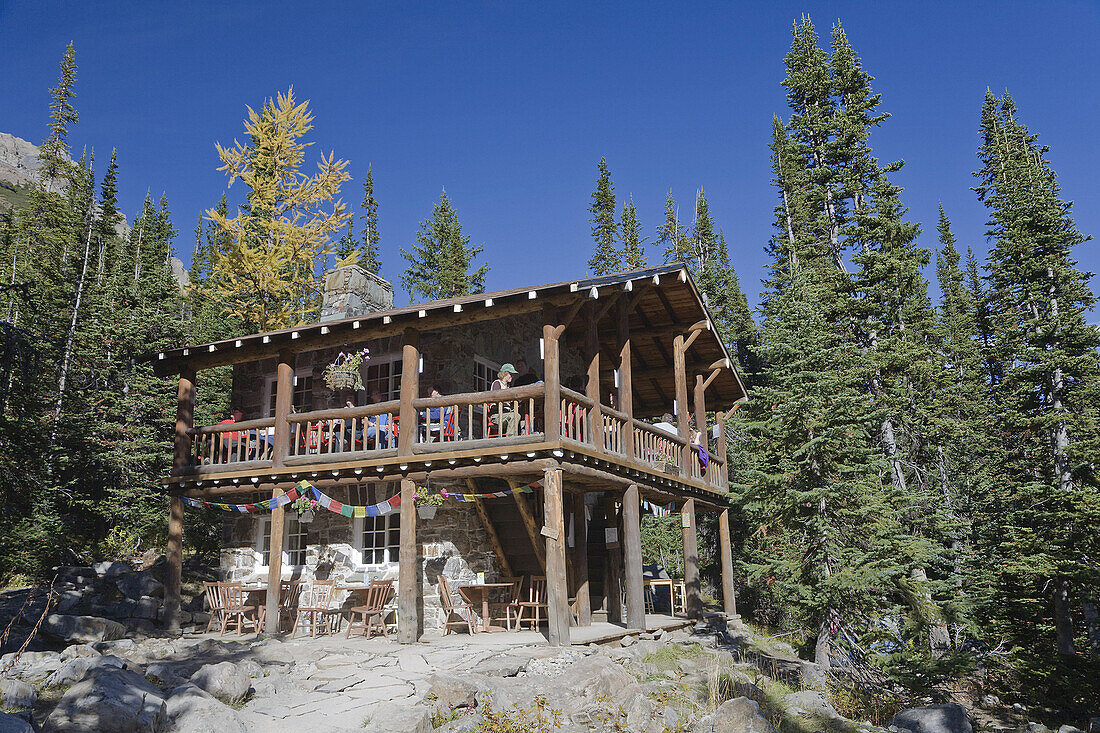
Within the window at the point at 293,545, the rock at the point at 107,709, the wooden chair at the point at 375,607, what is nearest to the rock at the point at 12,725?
the rock at the point at 107,709

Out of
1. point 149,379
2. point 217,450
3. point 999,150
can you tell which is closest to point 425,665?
point 217,450

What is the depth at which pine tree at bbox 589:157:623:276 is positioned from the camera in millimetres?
40344

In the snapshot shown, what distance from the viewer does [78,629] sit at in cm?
1294

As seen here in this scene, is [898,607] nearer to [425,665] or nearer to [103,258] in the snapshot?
[425,665]

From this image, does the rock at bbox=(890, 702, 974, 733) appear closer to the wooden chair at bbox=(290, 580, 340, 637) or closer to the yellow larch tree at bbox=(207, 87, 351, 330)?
the wooden chair at bbox=(290, 580, 340, 637)

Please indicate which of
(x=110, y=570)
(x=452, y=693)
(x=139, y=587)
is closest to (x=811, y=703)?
(x=452, y=693)

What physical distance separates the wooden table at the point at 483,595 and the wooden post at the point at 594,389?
10.3ft

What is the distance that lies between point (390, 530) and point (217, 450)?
4482mm

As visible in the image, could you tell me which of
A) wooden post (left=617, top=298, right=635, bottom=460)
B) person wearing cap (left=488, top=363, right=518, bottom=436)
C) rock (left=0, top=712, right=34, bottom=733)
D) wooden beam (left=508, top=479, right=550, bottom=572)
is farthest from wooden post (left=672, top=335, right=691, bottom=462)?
rock (left=0, top=712, right=34, bottom=733)

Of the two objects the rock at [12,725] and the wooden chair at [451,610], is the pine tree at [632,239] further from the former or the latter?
the rock at [12,725]

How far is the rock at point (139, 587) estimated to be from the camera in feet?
53.3

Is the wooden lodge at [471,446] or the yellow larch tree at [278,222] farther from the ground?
the yellow larch tree at [278,222]

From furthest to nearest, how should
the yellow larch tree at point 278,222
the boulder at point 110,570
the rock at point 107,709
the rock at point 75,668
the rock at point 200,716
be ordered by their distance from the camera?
the yellow larch tree at point 278,222 < the boulder at point 110,570 < the rock at point 75,668 < the rock at point 200,716 < the rock at point 107,709

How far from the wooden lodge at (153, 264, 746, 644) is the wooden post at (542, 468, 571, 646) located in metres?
0.02
